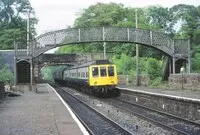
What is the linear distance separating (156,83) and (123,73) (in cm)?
1452

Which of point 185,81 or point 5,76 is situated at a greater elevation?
point 5,76

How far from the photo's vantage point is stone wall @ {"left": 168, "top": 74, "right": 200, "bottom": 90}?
3341 centimetres

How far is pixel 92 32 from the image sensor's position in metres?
44.5

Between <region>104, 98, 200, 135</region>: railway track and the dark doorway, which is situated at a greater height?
the dark doorway

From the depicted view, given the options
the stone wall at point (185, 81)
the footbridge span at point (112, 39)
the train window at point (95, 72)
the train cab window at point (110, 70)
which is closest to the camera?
the stone wall at point (185, 81)

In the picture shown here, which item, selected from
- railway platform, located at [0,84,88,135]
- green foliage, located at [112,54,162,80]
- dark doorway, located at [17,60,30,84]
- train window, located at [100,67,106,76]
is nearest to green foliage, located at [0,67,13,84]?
dark doorway, located at [17,60,30,84]

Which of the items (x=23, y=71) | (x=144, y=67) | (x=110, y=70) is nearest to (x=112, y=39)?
(x=110, y=70)

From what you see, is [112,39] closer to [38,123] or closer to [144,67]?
[144,67]

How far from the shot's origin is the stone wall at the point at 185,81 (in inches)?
1315

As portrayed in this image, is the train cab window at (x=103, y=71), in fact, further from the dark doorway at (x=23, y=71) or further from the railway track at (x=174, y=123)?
the railway track at (x=174, y=123)

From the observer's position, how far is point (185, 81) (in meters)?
36.0

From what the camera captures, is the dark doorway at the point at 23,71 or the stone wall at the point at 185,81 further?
the dark doorway at the point at 23,71

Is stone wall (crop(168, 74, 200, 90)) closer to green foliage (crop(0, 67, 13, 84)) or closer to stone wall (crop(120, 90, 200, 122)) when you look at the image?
stone wall (crop(120, 90, 200, 122))

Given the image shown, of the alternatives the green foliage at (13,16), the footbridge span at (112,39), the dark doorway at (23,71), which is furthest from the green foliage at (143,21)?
the dark doorway at (23,71)
